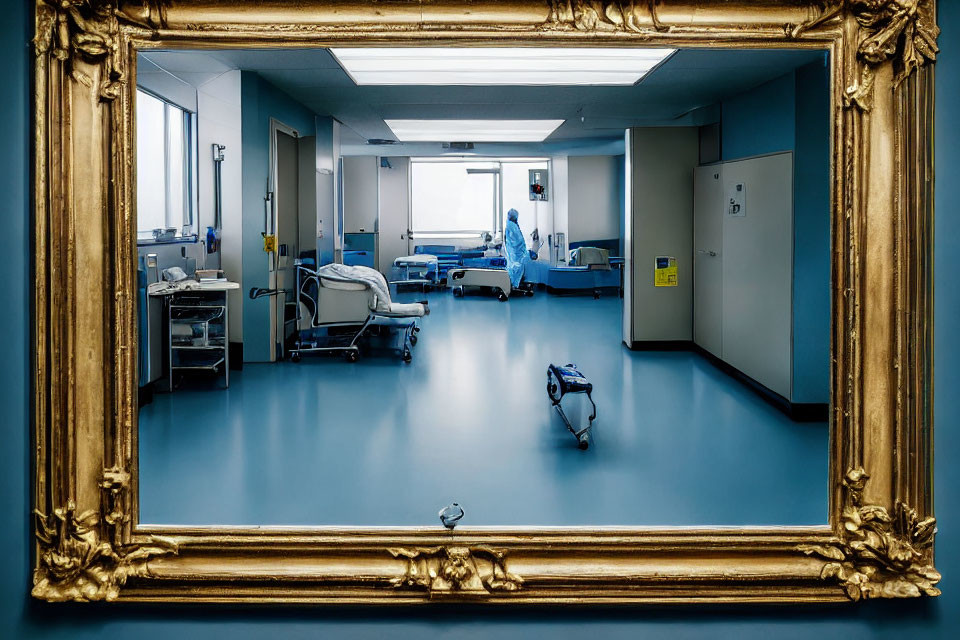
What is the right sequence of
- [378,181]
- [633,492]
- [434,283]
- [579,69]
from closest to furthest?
[633,492] → [579,69] → [378,181] → [434,283]

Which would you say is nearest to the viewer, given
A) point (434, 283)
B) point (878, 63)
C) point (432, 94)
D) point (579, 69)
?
point (878, 63)

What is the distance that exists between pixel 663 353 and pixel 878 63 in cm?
394

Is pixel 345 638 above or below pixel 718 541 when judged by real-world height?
below

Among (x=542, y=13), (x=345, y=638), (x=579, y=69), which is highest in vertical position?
(x=579, y=69)

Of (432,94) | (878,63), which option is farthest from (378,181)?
(878,63)

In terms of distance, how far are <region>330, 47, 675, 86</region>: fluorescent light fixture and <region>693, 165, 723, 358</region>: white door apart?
598 mm

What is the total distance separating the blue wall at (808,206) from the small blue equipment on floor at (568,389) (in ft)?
5.14

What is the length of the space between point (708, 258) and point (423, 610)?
109 inches

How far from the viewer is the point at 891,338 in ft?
5.29

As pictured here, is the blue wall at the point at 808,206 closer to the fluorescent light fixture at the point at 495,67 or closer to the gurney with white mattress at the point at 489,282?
the fluorescent light fixture at the point at 495,67

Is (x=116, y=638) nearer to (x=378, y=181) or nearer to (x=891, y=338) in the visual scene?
(x=891, y=338)

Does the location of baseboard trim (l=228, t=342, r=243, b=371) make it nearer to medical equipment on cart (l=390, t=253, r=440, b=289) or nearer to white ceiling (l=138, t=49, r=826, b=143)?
white ceiling (l=138, t=49, r=826, b=143)

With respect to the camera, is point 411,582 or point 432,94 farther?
point 432,94

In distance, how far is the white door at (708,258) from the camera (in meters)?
3.28
